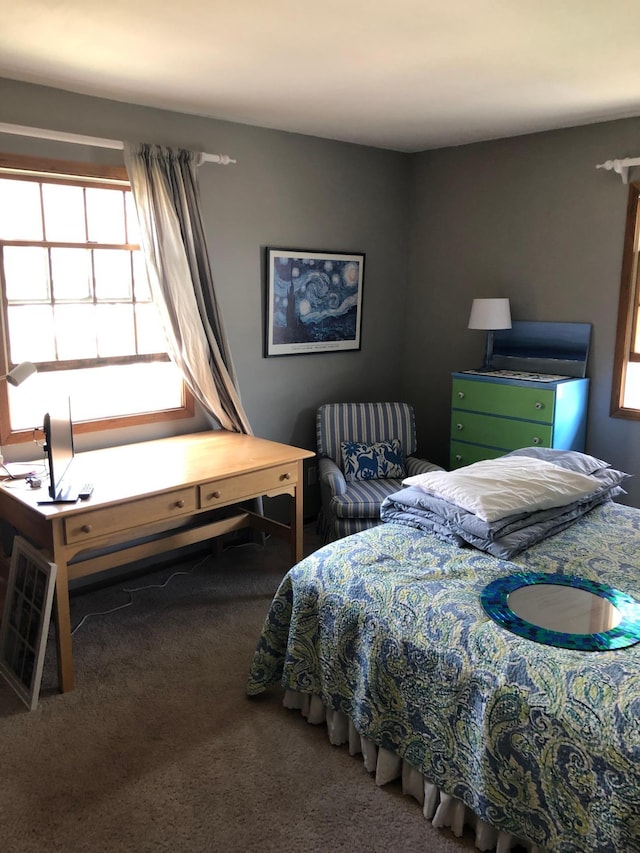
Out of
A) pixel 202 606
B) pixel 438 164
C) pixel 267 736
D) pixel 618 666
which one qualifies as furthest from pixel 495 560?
pixel 438 164

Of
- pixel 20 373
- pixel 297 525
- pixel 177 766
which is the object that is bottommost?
pixel 177 766

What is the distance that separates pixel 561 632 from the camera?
189cm

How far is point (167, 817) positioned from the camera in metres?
2.03

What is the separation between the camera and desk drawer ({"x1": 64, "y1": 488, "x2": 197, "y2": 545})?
2.56m

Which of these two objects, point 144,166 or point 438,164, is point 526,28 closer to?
point 144,166

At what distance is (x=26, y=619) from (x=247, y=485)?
1.06m

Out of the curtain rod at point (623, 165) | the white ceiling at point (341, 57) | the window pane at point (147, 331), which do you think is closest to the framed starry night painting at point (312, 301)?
the window pane at point (147, 331)

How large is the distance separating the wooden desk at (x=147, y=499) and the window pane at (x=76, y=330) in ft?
1.64

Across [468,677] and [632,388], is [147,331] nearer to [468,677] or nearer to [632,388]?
[468,677]

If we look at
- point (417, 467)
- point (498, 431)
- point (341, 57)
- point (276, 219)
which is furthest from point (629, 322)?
point (341, 57)

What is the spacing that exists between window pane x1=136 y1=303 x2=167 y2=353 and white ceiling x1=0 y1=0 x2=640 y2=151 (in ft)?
3.32

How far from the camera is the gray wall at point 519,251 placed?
12.7 ft

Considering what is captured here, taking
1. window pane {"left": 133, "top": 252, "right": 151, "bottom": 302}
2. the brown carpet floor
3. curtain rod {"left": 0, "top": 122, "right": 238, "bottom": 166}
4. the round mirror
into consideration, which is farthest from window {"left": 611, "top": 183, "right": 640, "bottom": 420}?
curtain rod {"left": 0, "top": 122, "right": 238, "bottom": 166}

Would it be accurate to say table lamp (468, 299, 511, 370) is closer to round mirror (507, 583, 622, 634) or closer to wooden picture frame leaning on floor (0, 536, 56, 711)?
round mirror (507, 583, 622, 634)
